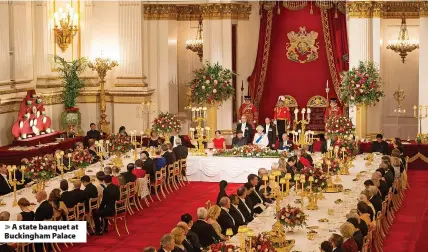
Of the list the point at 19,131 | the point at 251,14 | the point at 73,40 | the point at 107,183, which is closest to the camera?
the point at 107,183

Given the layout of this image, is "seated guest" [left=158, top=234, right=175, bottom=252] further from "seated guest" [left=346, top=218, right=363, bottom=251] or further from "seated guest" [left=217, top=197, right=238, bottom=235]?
"seated guest" [left=346, top=218, right=363, bottom=251]

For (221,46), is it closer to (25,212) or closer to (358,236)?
(25,212)

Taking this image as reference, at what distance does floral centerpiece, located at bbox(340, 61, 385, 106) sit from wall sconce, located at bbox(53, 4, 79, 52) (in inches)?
356

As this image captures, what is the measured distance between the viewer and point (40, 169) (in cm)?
2073

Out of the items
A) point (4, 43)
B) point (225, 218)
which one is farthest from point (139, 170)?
point (4, 43)

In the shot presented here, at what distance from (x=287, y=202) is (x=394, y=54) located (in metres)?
14.5

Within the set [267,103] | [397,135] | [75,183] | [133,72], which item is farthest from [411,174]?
[75,183]

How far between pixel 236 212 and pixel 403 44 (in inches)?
590

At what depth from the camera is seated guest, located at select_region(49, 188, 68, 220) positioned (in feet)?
62.6

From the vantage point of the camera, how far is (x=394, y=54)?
32.7 meters

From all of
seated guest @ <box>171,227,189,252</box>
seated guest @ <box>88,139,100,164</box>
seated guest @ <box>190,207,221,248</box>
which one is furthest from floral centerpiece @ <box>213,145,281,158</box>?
seated guest @ <box>171,227,189,252</box>

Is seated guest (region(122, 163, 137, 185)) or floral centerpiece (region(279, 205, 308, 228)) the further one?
seated guest (region(122, 163, 137, 185))

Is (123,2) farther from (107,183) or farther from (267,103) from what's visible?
(107,183)

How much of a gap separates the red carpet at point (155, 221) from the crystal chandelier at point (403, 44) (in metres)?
8.42
